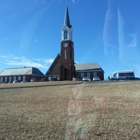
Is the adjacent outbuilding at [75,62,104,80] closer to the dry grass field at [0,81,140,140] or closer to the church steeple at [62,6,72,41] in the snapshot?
the church steeple at [62,6,72,41]

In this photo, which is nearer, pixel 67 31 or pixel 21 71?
pixel 67 31

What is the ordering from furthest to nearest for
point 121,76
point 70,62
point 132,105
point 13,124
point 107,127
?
1. point 70,62
2. point 121,76
3. point 132,105
4. point 13,124
5. point 107,127

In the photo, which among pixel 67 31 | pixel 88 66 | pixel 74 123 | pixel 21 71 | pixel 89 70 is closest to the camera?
pixel 74 123

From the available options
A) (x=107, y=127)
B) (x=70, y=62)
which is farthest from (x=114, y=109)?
(x=70, y=62)

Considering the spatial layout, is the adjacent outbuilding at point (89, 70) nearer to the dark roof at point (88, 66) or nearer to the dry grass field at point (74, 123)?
the dark roof at point (88, 66)

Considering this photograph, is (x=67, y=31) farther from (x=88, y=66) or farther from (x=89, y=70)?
(x=89, y=70)

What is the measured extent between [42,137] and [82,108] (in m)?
4.07

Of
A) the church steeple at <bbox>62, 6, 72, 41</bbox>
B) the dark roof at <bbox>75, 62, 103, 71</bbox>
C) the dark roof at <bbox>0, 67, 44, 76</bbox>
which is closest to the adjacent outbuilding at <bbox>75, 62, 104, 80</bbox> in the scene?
the dark roof at <bbox>75, 62, 103, 71</bbox>

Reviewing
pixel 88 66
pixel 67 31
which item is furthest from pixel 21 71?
pixel 88 66

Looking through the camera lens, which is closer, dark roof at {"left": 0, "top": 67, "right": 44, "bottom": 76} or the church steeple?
the church steeple

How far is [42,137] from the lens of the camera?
254 inches

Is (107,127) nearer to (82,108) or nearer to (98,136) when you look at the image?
(98,136)

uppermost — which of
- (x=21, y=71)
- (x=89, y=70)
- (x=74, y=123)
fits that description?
(x=21, y=71)

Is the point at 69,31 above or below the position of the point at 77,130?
above
